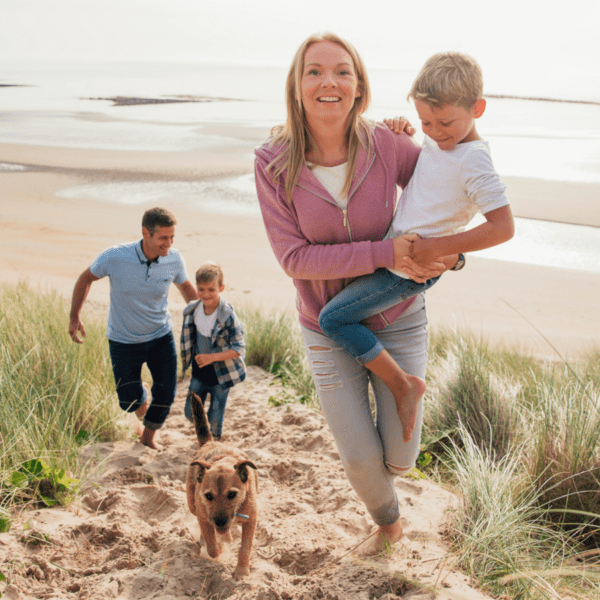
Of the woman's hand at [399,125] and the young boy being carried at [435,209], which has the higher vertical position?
the woman's hand at [399,125]

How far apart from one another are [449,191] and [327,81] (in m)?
0.83

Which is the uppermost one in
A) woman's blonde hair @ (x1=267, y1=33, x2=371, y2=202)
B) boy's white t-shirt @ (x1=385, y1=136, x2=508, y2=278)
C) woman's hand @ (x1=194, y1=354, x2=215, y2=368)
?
woman's blonde hair @ (x1=267, y1=33, x2=371, y2=202)

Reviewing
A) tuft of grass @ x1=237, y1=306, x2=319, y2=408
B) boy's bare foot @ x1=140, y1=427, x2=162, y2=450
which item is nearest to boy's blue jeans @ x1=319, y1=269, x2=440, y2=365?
boy's bare foot @ x1=140, y1=427, x2=162, y2=450

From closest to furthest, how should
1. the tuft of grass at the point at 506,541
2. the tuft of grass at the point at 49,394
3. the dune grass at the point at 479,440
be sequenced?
1. the tuft of grass at the point at 506,541
2. the dune grass at the point at 479,440
3. the tuft of grass at the point at 49,394

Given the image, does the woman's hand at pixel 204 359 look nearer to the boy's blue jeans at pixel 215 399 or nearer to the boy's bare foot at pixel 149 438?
the boy's blue jeans at pixel 215 399

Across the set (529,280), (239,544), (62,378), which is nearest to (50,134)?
(529,280)

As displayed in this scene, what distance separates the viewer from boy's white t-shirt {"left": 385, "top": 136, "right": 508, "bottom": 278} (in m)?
2.81

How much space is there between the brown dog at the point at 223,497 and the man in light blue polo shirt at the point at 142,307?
1.43m

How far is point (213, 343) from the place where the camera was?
15.4ft

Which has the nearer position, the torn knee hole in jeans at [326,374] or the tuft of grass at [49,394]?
the torn knee hole in jeans at [326,374]

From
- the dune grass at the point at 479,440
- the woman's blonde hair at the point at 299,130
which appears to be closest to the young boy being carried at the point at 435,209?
the woman's blonde hair at the point at 299,130

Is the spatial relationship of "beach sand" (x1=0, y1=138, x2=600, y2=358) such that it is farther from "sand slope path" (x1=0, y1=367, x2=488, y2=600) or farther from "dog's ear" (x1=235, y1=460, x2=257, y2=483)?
"dog's ear" (x1=235, y1=460, x2=257, y2=483)

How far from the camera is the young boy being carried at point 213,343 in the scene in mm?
4582

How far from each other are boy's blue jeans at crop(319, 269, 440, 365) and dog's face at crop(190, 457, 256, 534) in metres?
0.90
